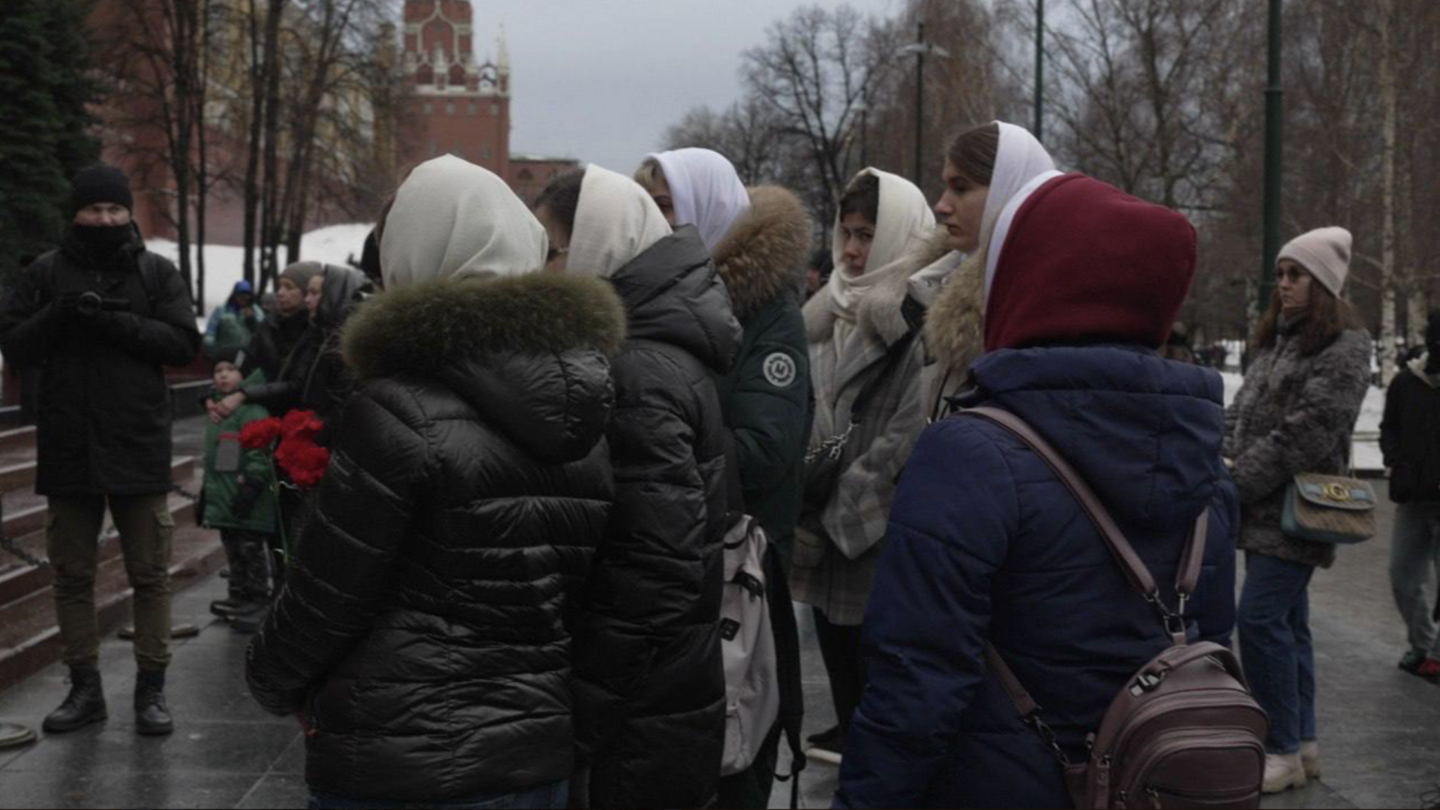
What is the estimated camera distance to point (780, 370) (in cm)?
436

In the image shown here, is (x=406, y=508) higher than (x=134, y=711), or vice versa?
(x=406, y=508)

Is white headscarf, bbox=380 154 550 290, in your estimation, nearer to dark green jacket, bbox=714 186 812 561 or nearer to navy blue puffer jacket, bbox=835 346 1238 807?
navy blue puffer jacket, bbox=835 346 1238 807

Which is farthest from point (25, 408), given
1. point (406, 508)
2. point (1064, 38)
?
point (1064, 38)

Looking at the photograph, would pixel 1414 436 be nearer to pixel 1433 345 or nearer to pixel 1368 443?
pixel 1433 345

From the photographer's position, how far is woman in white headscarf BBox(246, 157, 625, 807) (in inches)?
106

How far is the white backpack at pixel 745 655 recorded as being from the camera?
12.3ft

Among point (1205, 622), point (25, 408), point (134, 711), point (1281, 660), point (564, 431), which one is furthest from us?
point (25, 408)

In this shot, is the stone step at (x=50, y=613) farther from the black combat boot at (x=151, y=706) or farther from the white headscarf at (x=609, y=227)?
the white headscarf at (x=609, y=227)

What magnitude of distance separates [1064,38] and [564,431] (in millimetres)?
37792

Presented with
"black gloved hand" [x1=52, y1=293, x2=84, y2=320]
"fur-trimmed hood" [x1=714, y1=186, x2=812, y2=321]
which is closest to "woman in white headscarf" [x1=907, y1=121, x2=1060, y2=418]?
"fur-trimmed hood" [x1=714, y1=186, x2=812, y2=321]

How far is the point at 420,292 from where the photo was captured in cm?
284

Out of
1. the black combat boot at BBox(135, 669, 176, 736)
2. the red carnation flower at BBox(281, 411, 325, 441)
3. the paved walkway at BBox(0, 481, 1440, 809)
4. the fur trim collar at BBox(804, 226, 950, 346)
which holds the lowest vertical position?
the paved walkway at BBox(0, 481, 1440, 809)

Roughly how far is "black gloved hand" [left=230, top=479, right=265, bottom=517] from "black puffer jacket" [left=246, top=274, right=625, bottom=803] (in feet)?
19.1

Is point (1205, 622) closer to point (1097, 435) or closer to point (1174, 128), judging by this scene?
point (1097, 435)
